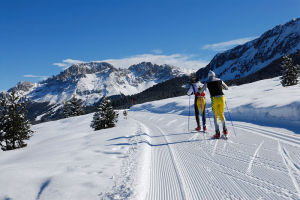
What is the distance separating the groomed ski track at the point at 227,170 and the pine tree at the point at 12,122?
784 inches

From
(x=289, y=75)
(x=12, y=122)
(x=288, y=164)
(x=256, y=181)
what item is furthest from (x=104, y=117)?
(x=289, y=75)

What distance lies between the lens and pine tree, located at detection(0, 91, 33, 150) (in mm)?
19953

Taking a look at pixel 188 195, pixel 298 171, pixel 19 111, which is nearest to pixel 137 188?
pixel 188 195

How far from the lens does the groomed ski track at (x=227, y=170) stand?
333cm

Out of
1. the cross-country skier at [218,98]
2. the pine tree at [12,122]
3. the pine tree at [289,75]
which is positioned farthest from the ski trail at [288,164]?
the pine tree at [289,75]

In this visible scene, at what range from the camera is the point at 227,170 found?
421cm

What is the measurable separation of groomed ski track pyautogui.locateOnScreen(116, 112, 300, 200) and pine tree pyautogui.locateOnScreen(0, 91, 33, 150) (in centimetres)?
1992

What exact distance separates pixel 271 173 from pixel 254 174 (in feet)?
1.04

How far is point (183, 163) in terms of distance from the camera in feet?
16.2

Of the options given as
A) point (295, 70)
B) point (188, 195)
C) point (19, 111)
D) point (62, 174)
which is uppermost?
point (295, 70)

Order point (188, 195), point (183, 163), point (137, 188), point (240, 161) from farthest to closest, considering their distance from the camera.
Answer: point (183, 163), point (240, 161), point (137, 188), point (188, 195)

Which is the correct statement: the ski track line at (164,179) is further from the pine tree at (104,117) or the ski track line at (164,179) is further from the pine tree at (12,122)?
A: the pine tree at (104,117)

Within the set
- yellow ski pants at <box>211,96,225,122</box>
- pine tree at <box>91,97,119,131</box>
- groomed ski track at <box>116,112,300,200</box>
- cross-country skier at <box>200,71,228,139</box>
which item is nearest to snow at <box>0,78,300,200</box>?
groomed ski track at <box>116,112,300,200</box>

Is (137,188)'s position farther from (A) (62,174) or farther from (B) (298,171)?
(B) (298,171)
